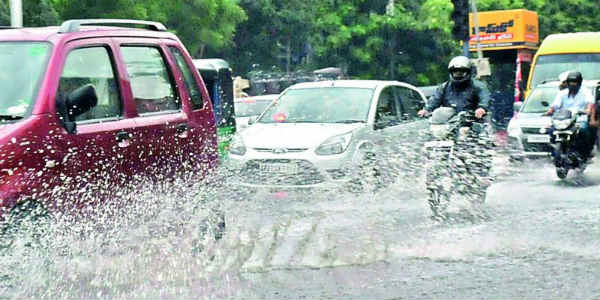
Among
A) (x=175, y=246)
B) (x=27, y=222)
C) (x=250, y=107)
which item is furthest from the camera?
(x=250, y=107)

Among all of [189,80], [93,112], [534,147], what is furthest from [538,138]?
[93,112]

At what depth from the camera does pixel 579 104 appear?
13.9 m

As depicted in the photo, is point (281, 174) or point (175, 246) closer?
point (175, 246)

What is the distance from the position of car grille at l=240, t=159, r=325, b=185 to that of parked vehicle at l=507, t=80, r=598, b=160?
6.20 metres

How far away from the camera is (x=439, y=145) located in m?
9.43

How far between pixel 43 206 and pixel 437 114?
5.15m

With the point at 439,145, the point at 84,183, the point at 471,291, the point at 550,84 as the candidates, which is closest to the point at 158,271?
the point at 84,183

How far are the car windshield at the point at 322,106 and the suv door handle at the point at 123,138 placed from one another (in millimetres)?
5865

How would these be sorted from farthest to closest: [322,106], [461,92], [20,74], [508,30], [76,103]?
[508,30] < [322,106] < [461,92] < [20,74] < [76,103]

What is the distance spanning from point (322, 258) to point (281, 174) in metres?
3.91

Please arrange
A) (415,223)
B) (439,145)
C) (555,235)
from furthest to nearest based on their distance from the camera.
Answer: (439,145) < (415,223) < (555,235)

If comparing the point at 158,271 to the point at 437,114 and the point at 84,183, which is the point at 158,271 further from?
the point at 437,114

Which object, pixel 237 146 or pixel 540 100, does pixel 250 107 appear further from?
pixel 237 146

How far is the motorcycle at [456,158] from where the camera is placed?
31.0ft
